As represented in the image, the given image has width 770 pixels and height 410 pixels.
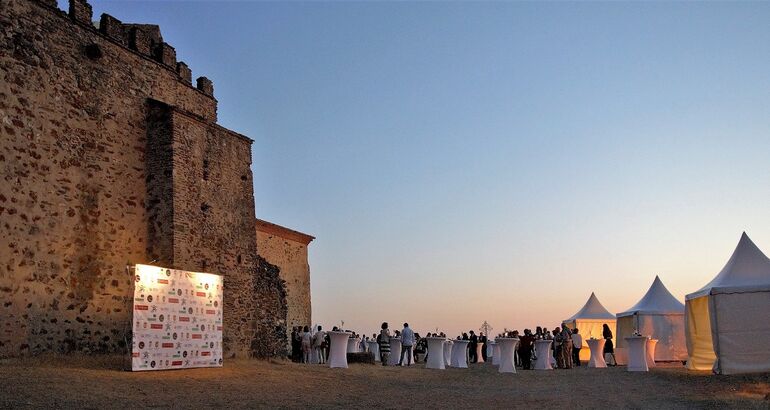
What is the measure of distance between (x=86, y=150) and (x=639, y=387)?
39.8 ft

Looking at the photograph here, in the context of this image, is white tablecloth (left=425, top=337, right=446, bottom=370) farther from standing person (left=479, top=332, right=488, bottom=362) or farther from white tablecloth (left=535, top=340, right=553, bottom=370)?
standing person (left=479, top=332, right=488, bottom=362)

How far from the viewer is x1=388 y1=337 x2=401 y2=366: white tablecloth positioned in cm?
2145

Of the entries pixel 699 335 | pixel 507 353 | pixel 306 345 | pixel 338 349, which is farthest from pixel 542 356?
pixel 338 349

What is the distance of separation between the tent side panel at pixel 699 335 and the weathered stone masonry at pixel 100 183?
447 inches

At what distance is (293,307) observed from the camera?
94.3 ft

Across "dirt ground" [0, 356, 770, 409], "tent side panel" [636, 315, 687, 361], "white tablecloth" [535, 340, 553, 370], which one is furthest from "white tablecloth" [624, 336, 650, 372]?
"tent side panel" [636, 315, 687, 361]

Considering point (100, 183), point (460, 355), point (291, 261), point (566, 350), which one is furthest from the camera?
point (291, 261)

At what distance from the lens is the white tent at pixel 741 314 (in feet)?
50.9

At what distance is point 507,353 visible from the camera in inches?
756

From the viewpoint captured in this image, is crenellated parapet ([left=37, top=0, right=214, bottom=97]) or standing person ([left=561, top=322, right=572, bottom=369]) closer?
crenellated parapet ([left=37, top=0, right=214, bottom=97])

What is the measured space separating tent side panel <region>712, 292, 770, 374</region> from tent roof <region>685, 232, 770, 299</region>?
0.21 m

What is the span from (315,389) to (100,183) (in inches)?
240

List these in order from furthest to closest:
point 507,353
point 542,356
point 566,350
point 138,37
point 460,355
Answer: point 460,355 < point 566,350 < point 542,356 < point 507,353 < point 138,37

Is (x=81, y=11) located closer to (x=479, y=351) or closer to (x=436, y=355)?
(x=436, y=355)
